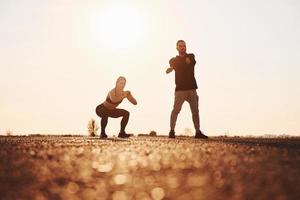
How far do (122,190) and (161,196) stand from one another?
35 centimetres

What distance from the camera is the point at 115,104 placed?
51.0 ft

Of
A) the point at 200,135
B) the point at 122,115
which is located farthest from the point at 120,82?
the point at 200,135

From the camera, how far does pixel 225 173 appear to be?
465 centimetres

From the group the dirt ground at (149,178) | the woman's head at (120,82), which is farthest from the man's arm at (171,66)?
the dirt ground at (149,178)

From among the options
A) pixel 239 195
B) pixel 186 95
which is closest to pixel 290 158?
pixel 239 195

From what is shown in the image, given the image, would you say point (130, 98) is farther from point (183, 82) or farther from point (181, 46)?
point (181, 46)

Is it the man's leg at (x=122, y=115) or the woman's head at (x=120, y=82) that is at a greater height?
Answer: the woman's head at (x=120, y=82)

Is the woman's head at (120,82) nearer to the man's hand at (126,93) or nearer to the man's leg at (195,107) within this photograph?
the man's hand at (126,93)

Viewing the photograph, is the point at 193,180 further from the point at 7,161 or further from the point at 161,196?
the point at 7,161

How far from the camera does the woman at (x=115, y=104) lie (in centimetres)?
1539

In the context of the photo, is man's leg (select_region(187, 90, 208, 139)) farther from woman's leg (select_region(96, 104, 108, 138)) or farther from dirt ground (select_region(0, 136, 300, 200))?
dirt ground (select_region(0, 136, 300, 200))

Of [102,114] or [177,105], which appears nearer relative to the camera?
[177,105]

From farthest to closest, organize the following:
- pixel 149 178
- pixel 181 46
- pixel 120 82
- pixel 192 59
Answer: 1. pixel 120 82
2. pixel 192 59
3. pixel 181 46
4. pixel 149 178

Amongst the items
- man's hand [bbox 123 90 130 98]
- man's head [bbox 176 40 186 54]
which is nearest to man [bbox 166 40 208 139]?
man's head [bbox 176 40 186 54]
